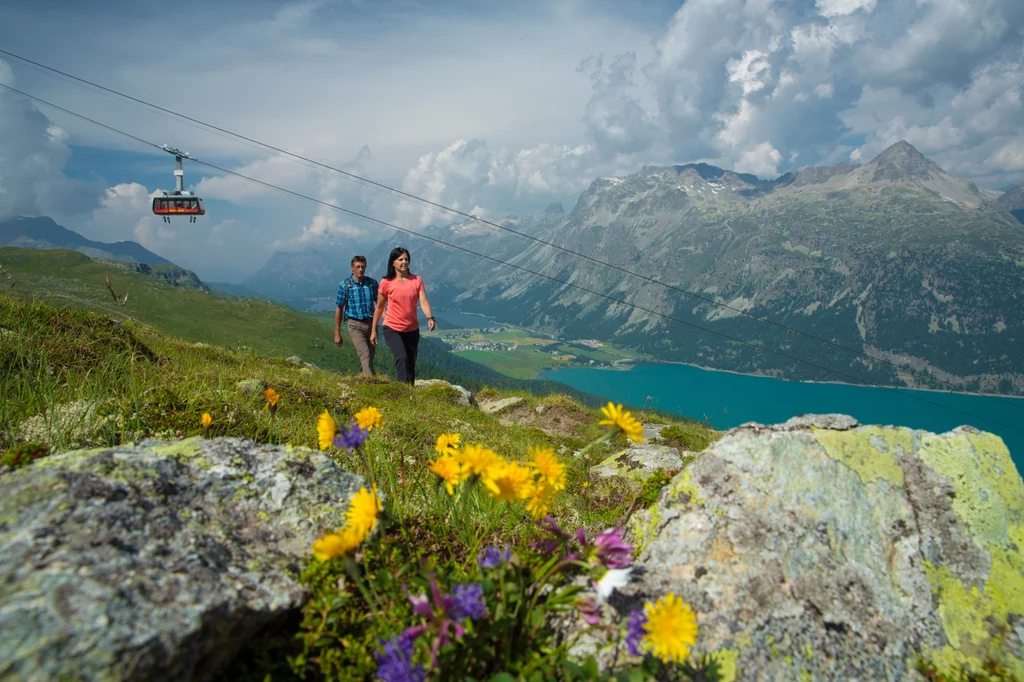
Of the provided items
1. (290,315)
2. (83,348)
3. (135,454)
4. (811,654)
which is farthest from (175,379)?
(290,315)

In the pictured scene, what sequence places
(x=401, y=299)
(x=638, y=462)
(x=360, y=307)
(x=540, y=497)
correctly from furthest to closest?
(x=360, y=307) < (x=401, y=299) < (x=638, y=462) < (x=540, y=497)

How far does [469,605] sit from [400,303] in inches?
425

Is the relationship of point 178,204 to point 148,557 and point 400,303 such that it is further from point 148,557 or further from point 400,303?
point 148,557

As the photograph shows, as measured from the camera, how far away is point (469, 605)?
1.83 m

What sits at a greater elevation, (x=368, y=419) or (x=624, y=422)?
(x=624, y=422)

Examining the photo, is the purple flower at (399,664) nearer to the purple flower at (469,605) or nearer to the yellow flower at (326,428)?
the purple flower at (469,605)

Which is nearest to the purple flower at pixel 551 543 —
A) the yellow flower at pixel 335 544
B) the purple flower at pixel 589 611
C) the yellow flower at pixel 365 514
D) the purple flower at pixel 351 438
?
the purple flower at pixel 589 611

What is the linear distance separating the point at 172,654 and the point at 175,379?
4.73 m

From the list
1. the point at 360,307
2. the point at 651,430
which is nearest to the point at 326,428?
the point at 360,307

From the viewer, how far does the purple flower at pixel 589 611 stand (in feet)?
6.91

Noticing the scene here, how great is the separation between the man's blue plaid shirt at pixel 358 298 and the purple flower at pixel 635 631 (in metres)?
12.7

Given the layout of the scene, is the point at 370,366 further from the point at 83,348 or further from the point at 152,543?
the point at 152,543

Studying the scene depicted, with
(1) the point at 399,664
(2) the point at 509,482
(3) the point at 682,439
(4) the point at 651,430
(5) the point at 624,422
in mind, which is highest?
(5) the point at 624,422

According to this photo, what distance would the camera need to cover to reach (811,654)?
2.29 metres
